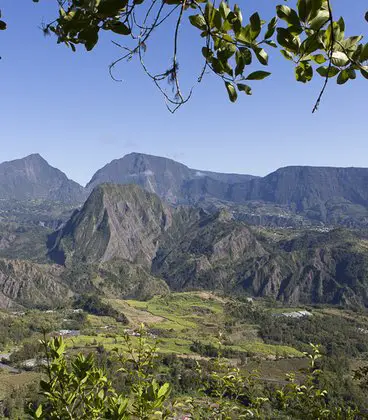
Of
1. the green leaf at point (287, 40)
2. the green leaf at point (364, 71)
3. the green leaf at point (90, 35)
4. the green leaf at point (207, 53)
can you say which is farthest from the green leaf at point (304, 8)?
the green leaf at point (90, 35)

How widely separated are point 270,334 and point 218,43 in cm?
19020

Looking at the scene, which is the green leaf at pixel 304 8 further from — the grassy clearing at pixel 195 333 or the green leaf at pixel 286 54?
the grassy clearing at pixel 195 333

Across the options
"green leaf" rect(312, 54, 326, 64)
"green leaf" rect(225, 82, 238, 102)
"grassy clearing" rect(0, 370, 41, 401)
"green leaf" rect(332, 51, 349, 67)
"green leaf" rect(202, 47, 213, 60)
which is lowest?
"grassy clearing" rect(0, 370, 41, 401)

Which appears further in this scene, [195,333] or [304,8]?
[195,333]

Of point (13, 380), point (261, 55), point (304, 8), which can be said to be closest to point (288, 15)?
point (304, 8)

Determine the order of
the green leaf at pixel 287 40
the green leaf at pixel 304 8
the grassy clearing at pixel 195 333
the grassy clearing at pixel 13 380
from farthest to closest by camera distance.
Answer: the grassy clearing at pixel 195 333 < the grassy clearing at pixel 13 380 < the green leaf at pixel 287 40 < the green leaf at pixel 304 8

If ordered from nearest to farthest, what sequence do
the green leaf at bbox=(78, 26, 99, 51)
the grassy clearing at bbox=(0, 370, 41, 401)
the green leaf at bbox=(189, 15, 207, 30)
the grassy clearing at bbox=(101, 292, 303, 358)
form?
the green leaf at bbox=(189, 15, 207, 30), the green leaf at bbox=(78, 26, 99, 51), the grassy clearing at bbox=(0, 370, 41, 401), the grassy clearing at bbox=(101, 292, 303, 358)

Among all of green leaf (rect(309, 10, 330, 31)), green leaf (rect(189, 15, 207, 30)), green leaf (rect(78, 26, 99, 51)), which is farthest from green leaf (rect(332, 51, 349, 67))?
green leaf (rect(78, 26, 99, 51))

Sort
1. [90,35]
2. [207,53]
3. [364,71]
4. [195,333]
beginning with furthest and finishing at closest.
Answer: [195,333]
[207,53]
[90,35]
[364,71]

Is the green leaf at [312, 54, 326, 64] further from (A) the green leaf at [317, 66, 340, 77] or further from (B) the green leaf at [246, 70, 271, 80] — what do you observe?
(B) the green leaf at [246, 70, 271, 80]

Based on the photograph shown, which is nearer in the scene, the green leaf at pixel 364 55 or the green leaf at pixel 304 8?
the green leaf at pixel 304 8

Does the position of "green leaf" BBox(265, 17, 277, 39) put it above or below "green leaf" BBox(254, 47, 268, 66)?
above

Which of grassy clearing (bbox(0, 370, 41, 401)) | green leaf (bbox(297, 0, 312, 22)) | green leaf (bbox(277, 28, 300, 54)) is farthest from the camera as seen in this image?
grassy clearing (bbox(0, 370, 41, 401))

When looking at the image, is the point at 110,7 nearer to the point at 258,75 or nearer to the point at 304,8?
the point at 258,75
